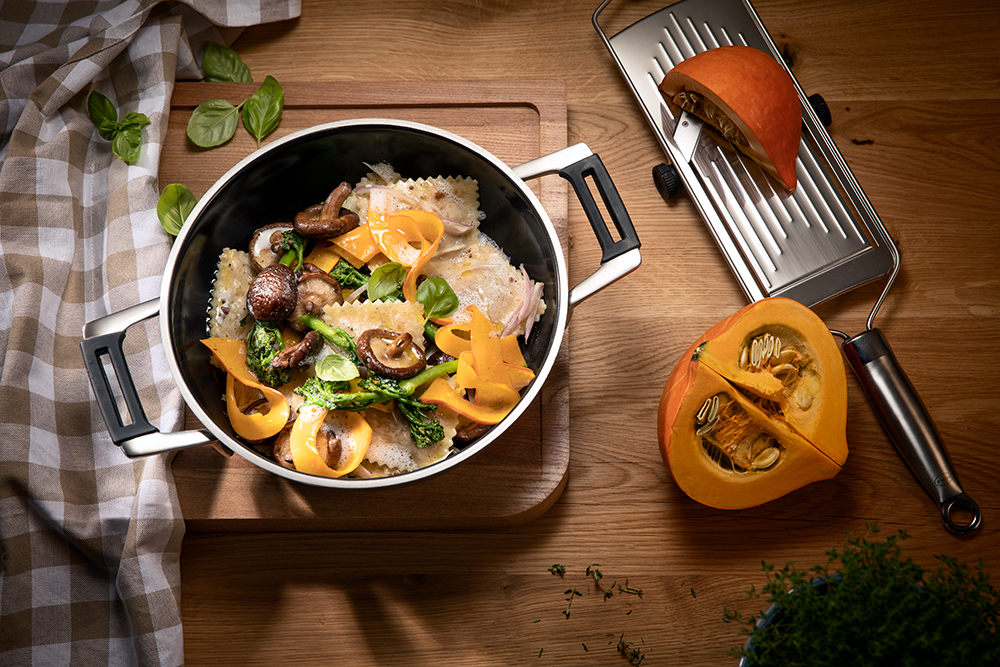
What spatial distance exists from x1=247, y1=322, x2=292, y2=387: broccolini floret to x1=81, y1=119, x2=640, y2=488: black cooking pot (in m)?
0.10

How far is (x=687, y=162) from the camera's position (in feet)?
5.37

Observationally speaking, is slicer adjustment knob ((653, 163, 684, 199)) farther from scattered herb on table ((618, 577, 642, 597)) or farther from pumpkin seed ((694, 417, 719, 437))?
scattered herb on table ((618, 577, 642, 597))

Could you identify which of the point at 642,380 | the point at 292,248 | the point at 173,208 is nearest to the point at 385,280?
the point at 292,248

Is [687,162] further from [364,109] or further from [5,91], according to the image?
[5,91]

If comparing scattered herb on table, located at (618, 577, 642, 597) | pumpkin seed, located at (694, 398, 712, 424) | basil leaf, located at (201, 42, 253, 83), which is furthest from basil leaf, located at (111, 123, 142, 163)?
scattered herb on table, located at (618, 577, 642, 597)

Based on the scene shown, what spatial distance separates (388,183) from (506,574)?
3.17 ft

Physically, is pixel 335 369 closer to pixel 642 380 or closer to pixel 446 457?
pixel 446 457

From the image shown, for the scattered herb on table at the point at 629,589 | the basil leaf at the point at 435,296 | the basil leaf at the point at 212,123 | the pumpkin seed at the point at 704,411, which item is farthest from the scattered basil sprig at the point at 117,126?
the scattered herb on table at the point at 629,589

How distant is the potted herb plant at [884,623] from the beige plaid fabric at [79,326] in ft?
4.18

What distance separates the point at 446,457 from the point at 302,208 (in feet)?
2.26

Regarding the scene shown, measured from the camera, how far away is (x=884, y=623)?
1.13 meters

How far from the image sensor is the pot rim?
1.18 meters

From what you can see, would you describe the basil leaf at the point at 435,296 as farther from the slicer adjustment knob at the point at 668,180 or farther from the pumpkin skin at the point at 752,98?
the pumpkin skin at the point at 752,98

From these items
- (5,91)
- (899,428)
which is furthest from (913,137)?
(5,91)
